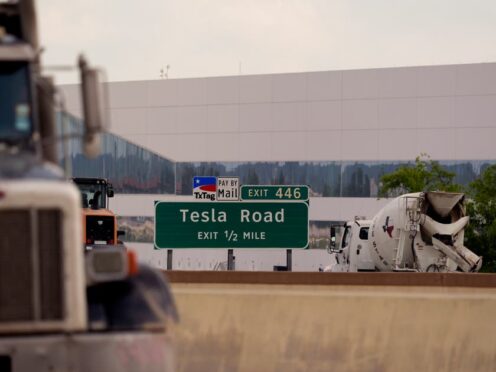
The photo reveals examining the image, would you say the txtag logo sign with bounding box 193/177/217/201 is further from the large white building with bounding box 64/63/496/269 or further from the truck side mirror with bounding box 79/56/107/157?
the large white building with bounding box 64/63/496/269

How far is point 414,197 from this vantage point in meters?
35.1

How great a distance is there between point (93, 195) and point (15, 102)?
25.8 m

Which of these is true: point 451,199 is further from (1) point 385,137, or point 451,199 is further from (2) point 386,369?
(1) point 385,137

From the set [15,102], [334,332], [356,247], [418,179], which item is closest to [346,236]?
[356,247]

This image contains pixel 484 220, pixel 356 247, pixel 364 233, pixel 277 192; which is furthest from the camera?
pixel 484 220

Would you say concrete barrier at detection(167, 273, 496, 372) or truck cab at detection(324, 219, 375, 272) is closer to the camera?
concrete barrier at detection(167, 273, 496, 372)

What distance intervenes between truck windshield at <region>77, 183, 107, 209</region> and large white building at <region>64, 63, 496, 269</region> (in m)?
35.7

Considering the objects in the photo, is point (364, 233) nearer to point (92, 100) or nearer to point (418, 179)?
point (418, 179)

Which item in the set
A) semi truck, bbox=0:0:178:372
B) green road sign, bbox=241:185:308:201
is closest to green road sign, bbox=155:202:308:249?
green road sign, bbox=241:185:308:201

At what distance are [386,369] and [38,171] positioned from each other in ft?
19.1

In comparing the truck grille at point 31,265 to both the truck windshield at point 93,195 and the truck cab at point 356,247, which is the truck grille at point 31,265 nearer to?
the truck windshield at point 93,195

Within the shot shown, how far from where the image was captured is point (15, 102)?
9.52m

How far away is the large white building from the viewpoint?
69.9m

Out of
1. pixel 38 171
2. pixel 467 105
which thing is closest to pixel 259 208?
pixel 38 171
